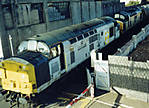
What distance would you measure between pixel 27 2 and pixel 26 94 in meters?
11.7

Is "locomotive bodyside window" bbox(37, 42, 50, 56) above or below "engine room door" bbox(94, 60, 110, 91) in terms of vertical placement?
above

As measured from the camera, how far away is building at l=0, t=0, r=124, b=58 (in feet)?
52.1

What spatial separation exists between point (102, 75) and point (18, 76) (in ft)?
16.0

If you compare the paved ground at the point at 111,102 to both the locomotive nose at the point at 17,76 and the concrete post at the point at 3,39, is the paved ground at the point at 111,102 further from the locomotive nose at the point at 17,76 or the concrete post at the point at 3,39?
the concrete post at the point at 3,39

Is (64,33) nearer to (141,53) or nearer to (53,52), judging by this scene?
(53,52)

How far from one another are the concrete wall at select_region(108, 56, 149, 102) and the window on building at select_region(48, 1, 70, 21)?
14847 millimetres

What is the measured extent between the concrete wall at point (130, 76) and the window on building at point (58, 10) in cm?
1485

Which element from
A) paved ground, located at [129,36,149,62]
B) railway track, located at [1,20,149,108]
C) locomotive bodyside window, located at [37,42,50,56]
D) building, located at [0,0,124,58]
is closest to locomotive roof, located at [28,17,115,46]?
locomotive bodyside window, located at [37,42,50,56]

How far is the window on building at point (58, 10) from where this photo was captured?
22156mm

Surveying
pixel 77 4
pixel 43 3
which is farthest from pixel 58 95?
pixel 77 4

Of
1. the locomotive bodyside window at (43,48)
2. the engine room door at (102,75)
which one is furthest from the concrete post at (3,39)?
the engine room door at (102,75)

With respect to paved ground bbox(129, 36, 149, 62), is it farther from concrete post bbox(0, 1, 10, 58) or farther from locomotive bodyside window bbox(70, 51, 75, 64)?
concrete post bbox(0, 1, 10, 58)

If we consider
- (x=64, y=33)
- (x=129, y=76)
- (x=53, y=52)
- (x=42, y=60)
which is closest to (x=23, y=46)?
(x=53, y=52)

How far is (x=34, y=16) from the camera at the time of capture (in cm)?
1952
